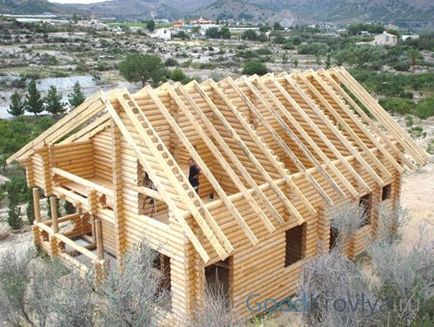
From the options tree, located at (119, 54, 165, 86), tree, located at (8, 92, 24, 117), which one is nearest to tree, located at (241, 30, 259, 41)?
tree, located at (119, 54, 165, 86)

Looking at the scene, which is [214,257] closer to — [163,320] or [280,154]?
[163,320]

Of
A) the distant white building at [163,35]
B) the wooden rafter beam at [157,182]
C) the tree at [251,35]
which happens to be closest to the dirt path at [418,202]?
the wooden rafter beam at [157,182]

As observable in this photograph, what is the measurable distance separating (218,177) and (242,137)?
60.0 inches

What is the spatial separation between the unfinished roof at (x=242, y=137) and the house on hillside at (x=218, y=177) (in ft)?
0.11

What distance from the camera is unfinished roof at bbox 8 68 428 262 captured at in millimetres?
9867

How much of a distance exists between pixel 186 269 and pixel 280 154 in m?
6.25

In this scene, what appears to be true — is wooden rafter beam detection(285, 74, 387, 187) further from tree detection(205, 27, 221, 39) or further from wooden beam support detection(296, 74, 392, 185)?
tree detection(205, 27, 221, 39)

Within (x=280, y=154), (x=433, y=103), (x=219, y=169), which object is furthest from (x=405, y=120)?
(x=219, y=169)

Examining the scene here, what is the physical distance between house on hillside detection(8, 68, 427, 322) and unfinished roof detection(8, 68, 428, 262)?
0.03m

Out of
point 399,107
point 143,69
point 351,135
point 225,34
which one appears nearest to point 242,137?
point 351,135

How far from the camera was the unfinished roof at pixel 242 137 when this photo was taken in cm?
987

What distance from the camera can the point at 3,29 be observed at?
284ft

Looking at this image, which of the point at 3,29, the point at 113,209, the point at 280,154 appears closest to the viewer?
the point at 113,209

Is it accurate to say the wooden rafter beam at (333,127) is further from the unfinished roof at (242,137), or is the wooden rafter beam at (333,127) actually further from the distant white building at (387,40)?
the distant white building at (387,40)
